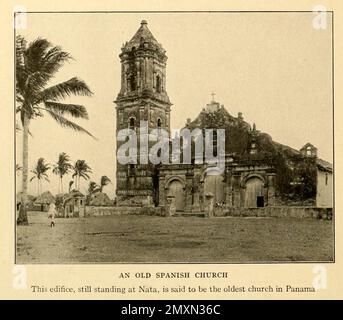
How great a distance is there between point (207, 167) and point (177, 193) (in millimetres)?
770

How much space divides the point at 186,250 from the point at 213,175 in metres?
1.28

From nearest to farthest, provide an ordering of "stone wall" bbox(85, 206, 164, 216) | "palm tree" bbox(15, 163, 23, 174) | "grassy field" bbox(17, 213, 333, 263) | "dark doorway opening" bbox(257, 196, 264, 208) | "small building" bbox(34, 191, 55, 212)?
"grassy field" bbox(17, 213, 333, 263) < "palm tree" bbox(15, 163, 23, 174) < "small building" bbox(34, 191, 55, 212) < "stone wall" bbox(85, 206, 164, 216) < "dark doorway opening" bbox(257, 196, 264, 208)

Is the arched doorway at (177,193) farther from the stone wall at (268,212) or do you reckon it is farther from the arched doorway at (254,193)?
the arched doorway at (254,193)

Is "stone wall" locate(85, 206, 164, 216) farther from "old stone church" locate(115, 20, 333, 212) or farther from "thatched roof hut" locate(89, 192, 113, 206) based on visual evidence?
"old stone church" locate(115, 20, 333, 212)

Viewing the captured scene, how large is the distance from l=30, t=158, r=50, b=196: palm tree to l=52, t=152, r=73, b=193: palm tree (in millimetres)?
129

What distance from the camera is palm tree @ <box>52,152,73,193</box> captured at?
875 centimetres

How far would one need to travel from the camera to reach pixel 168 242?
341 inches

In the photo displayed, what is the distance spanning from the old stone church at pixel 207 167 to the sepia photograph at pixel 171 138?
0.03m

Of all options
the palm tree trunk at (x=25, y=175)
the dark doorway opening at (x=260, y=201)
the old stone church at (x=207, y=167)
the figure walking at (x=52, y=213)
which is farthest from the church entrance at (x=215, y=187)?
the palm tree trunk at (x=25, y=175)

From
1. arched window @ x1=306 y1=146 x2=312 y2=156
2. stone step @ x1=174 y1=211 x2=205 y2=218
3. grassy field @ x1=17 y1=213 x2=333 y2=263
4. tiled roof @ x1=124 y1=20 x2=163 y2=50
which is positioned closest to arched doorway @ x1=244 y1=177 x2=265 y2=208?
grassy field @ x1=17 y1=213 x2=333 y2=263

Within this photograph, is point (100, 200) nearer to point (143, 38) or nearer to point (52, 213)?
point (52, 213)
